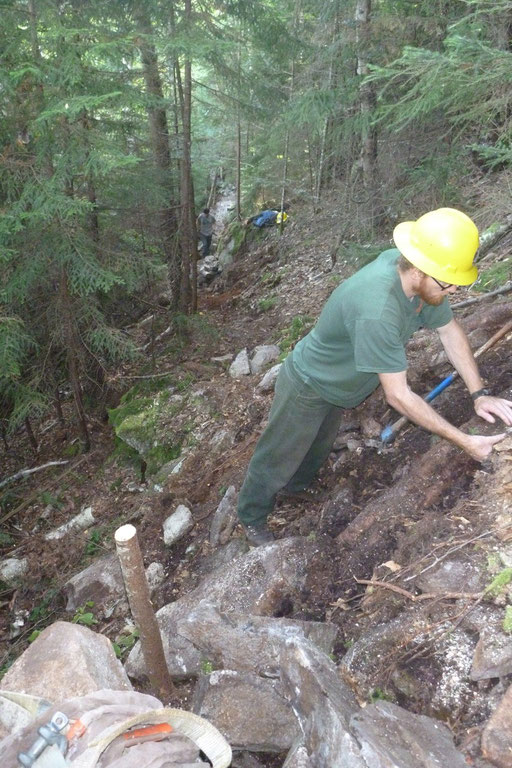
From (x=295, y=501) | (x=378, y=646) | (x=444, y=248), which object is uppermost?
(x=444, y=248)

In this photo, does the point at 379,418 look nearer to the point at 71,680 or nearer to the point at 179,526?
the point at 179,526

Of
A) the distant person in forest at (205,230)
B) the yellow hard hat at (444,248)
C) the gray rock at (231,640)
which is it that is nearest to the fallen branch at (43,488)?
the gray rock at (231,640)

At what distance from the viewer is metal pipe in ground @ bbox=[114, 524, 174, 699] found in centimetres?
294

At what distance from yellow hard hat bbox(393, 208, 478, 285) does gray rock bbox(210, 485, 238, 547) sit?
10.4 feet

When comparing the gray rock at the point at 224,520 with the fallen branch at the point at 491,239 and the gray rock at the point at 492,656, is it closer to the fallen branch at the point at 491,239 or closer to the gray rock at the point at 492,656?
the gray rock at the point at 492,656

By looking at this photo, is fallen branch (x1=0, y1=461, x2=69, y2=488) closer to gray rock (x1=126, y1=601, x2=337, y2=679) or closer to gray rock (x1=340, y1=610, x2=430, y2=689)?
gray rock (x1=126, y1=601, x2=337, y2=679)

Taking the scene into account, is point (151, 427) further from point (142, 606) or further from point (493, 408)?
point (493, 408)

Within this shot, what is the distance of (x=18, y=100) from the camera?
6.92 meters

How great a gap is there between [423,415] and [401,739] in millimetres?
1574

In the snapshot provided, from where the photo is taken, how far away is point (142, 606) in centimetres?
312

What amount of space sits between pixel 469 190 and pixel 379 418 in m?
3.57

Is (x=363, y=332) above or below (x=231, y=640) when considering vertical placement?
above

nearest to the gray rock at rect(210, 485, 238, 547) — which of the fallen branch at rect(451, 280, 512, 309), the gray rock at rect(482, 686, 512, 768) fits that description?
the fallen branch at rect(451, 280, 512, 309)

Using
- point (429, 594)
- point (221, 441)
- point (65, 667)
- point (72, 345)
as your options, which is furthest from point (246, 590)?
point (72, 345)
